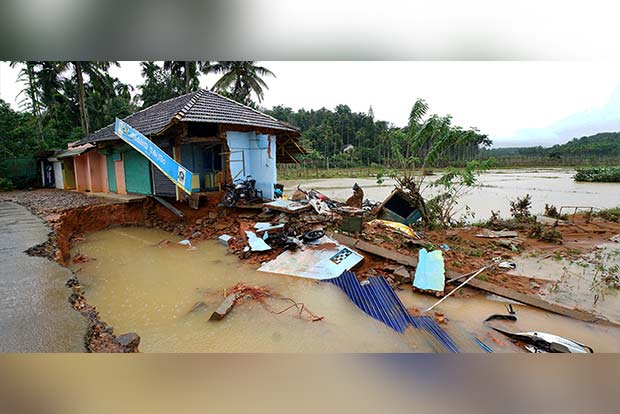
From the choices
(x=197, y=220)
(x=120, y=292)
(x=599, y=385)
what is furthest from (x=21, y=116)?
(x=599, y=385)

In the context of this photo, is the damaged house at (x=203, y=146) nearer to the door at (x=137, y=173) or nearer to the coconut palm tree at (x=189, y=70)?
the door at (x=137, y=173)

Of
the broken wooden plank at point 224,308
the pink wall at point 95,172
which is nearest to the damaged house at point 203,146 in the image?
the pink wall at point 95,172

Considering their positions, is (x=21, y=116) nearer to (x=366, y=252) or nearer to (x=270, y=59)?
(x=366, y=252)

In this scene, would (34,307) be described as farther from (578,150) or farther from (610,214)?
(578,150)

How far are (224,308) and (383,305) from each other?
2.06 metres

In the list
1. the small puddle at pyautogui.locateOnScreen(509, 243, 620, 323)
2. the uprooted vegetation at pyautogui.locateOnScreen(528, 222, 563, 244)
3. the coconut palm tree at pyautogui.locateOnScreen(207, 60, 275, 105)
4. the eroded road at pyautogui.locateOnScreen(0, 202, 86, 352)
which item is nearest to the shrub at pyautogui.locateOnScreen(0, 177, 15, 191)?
the coconut palm tree at pyautogui.locateOnScreen(207, 60, 275, 105)

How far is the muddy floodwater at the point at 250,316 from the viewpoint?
3.32 metres

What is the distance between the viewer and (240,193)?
8398 millimetres

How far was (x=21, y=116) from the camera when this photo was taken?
1376 centimetres

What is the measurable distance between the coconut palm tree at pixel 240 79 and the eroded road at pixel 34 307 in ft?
40.9

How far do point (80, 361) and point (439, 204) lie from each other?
8.65m

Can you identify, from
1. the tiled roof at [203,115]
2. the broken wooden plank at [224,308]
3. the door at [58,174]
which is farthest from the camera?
the door at [58,174]

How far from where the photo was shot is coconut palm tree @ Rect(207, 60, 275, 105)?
14969 millimetres

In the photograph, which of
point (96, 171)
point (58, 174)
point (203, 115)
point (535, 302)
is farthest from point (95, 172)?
point (535, 302)
